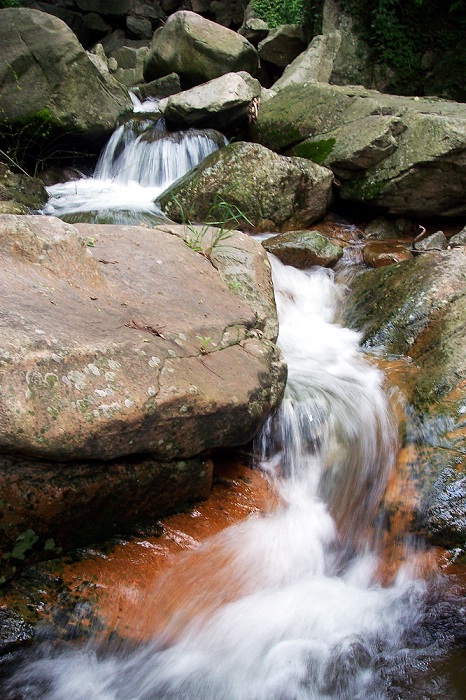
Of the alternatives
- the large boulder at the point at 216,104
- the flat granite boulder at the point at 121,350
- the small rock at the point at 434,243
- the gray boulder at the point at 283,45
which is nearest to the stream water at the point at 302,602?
the flat granite boulder at the point at 121,350

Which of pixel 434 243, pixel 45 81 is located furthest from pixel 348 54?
pixel 434 243

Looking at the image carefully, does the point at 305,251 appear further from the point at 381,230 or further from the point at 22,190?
the point at 22,190

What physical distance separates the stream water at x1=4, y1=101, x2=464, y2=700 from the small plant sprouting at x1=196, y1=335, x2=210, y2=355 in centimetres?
72

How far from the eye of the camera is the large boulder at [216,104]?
834 centimetres

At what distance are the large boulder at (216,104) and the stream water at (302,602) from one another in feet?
19.4

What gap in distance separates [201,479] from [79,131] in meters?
6.86

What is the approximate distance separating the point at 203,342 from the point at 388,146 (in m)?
5.09

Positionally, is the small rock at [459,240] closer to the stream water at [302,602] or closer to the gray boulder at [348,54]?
the stream water at [302,602]

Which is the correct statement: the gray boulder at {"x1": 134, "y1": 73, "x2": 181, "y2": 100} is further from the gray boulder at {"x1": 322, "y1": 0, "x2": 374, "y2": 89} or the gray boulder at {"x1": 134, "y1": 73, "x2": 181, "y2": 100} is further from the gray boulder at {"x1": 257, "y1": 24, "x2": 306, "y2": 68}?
the gray boulder at {"x1": 322, "y1": 0, "x2": 374, "y2": 89}

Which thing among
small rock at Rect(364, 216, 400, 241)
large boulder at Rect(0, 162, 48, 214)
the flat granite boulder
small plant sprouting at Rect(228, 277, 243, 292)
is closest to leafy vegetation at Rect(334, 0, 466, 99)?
small rock at Rect(364, 216, 400, 241)

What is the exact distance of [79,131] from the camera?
805 cm

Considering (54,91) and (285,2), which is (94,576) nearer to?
(54,91)

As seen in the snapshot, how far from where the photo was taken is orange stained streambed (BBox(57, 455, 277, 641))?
8.06ft

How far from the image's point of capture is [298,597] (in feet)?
9.20
